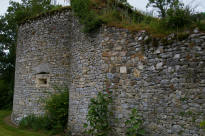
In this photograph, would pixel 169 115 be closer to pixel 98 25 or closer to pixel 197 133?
pixel 197 133

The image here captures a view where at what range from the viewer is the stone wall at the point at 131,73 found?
4.48 m

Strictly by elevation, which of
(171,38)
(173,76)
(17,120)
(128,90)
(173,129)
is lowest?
(17,120)

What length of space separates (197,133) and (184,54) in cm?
162

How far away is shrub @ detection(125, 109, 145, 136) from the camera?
16.9 feet

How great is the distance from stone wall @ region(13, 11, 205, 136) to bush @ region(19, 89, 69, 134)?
558 millimetres

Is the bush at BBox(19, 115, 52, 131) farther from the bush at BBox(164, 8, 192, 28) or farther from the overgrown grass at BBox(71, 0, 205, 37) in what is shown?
the bush at BBox(164, 8, 192, 28)

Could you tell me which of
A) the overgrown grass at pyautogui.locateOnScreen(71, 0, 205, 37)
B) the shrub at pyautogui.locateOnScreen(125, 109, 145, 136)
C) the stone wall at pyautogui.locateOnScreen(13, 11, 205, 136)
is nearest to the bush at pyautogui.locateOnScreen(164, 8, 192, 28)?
the overgrown grass at pyautogui.locateOnScreen(71, 0, 205, 37)

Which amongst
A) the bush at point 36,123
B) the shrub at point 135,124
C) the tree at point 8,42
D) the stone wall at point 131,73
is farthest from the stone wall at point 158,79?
the tree at point 8,42

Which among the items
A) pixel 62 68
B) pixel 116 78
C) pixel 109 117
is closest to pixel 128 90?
pixel 116 78

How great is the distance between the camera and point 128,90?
574 cm

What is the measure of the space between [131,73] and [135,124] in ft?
4.29

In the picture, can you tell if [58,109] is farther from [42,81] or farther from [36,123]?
[42,81]

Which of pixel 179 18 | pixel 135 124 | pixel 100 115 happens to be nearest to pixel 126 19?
pixel 179 18

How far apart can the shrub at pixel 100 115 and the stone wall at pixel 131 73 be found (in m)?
0.24
